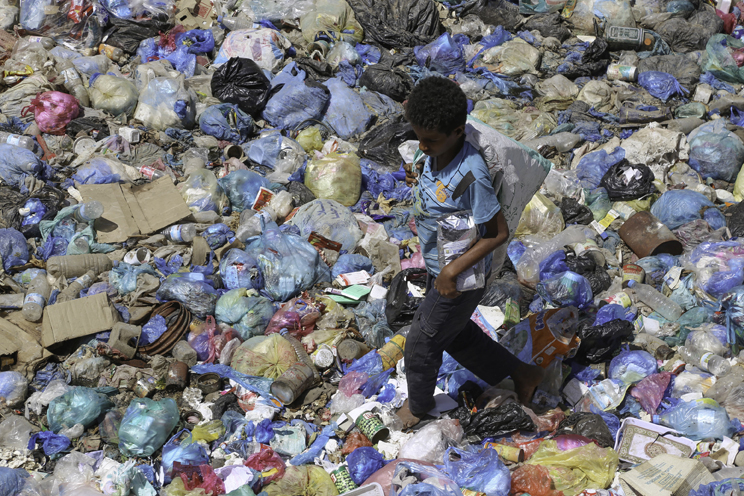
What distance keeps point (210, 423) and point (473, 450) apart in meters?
1.31

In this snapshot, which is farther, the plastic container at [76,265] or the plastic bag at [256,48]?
the plastic bag at [256,48]

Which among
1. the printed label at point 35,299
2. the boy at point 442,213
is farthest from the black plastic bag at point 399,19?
the boy at point 442,213

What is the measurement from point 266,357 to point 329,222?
50.1 inches

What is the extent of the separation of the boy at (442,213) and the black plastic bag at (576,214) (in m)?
2.09

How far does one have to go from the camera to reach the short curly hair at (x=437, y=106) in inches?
80.9

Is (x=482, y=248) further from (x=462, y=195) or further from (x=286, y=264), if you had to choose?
(x=286, y=264)

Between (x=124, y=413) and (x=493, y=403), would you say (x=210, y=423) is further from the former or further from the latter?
(x=493, y=403)

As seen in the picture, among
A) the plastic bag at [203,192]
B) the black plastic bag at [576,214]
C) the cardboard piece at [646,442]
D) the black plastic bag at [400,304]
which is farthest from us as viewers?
the black plastic bag at [576,214]

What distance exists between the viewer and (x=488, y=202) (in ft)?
7.16

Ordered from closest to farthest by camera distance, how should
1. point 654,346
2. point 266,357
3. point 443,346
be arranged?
point 443,346
point 266,357
point 654,346

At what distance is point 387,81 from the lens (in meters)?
6.00

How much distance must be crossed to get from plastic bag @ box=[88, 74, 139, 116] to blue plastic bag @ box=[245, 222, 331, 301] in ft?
7.57

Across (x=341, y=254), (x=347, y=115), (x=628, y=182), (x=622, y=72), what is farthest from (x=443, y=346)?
(x=622, y=72)

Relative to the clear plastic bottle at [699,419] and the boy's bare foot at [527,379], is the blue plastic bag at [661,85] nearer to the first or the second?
the clear plastic bottle at [699,419]
